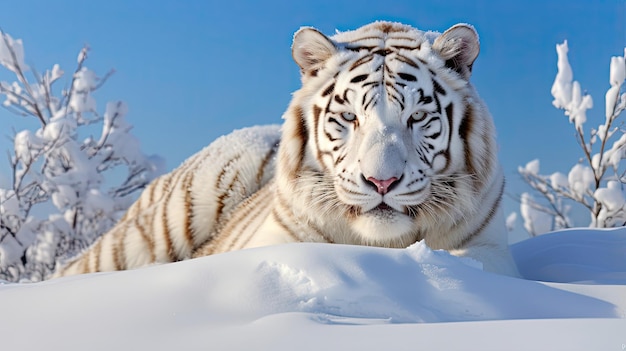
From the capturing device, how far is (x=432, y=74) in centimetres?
279

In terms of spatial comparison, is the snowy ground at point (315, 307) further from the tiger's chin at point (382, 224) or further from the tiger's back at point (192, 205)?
the tiger's back at point (192, 205)

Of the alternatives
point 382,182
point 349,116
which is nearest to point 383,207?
point 382,182

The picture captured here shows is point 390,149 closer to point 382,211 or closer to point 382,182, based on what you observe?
point 382,182

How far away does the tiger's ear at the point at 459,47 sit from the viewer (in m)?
2.80

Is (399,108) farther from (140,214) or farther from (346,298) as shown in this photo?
(140,214)

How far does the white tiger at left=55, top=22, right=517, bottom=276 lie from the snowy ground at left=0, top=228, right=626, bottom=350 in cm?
53

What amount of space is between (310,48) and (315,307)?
148 cm

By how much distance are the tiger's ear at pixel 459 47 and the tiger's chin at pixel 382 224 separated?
27.1 inches

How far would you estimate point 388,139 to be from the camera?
252cm

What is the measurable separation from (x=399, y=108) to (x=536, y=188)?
18.3 ft


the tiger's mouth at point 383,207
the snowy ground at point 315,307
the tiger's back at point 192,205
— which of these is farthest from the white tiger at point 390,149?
the tiger's back at point 192,205

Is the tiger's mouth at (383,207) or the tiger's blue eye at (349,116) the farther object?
the tiger's blue eye at (349,116)

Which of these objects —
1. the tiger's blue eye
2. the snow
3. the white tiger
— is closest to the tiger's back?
the white tiger

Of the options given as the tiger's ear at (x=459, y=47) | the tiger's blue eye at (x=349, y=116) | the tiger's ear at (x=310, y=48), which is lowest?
the tiger's blue eye at (x=349, y=116)
